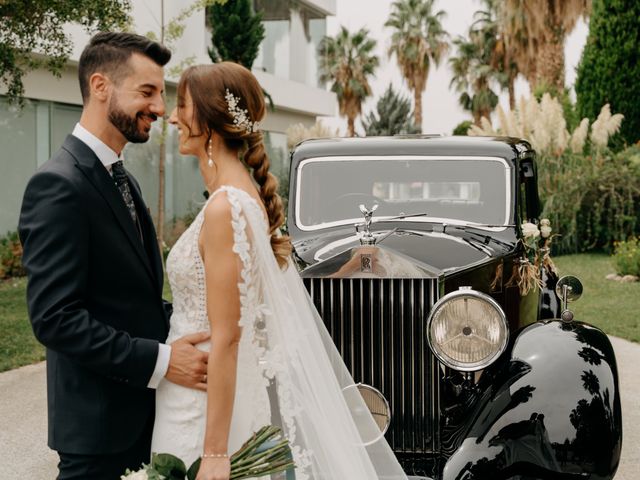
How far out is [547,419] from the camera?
3.13 meters

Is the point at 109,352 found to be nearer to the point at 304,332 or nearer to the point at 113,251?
the point at 113,251

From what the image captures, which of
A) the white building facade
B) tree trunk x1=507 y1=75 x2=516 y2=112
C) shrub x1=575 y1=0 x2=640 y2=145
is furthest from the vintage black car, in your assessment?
tree trunk x1=507 y1=75 x2=516 y2=112

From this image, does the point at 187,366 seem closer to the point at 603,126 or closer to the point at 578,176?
the point at 578,176

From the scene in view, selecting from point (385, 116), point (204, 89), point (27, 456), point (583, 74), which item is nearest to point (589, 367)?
point (204, 89)

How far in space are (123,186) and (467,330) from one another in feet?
5.91

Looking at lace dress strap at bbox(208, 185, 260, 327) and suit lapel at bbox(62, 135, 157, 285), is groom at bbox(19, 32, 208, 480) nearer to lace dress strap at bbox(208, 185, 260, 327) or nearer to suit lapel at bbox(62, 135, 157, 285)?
suit lapel at bbox(62, 135, 157, 285)

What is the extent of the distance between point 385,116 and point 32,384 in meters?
29.3

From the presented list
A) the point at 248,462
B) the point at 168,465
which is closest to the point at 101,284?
the point at 168,465

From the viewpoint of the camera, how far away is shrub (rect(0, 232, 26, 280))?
13.8 metres

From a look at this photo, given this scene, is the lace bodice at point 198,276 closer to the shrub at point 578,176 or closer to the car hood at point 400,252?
the car hood at point 400,252

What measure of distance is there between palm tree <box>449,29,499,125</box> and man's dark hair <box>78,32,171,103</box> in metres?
35.8

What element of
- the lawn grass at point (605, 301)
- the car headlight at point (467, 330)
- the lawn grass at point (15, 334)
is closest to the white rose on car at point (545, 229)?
the car headlight at point (467, 330)

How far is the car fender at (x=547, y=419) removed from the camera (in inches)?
120

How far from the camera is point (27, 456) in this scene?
5402mm
